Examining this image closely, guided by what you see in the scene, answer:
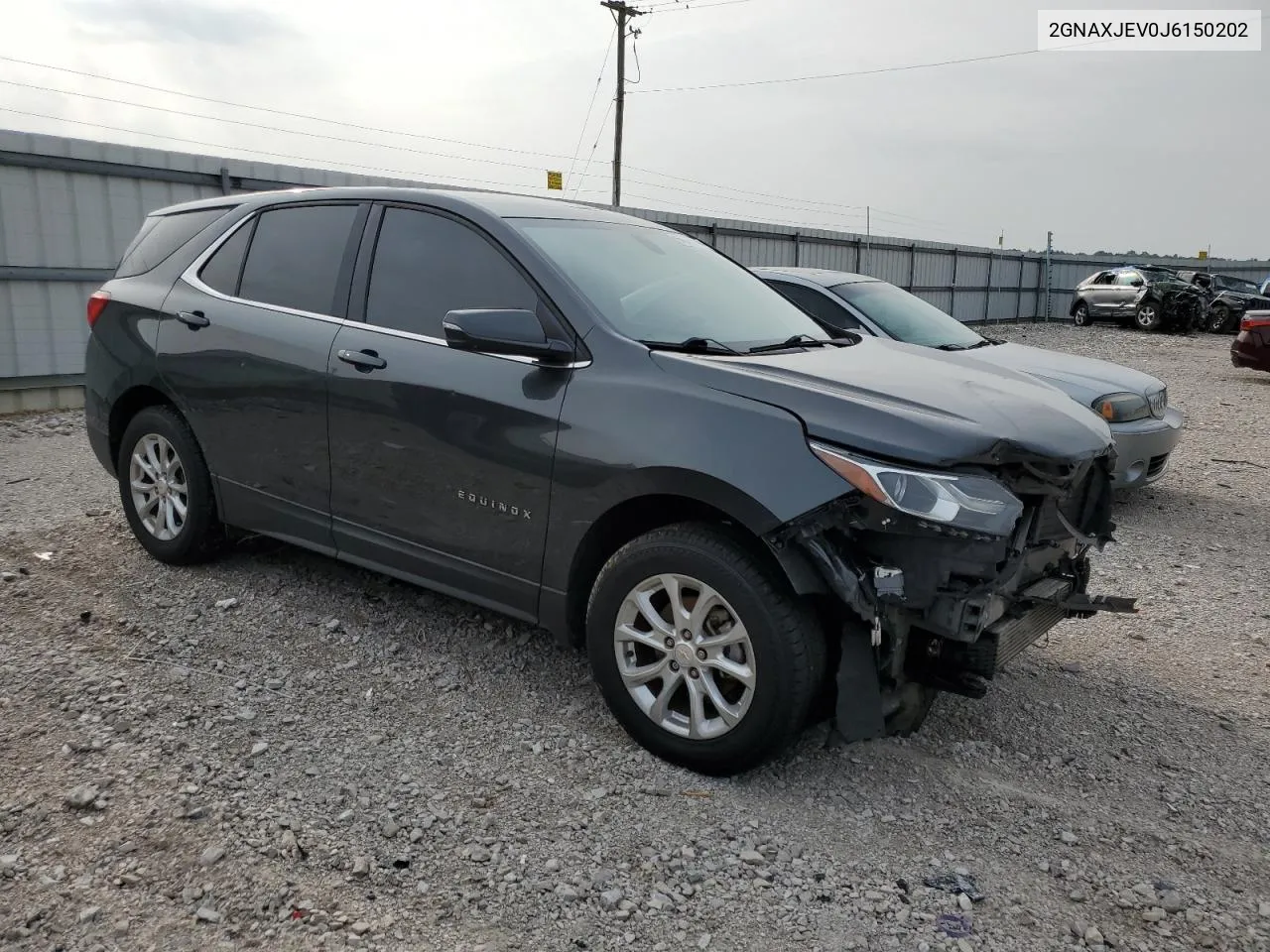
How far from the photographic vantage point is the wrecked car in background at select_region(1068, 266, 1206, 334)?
81.6ft

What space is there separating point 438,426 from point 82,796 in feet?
5.27

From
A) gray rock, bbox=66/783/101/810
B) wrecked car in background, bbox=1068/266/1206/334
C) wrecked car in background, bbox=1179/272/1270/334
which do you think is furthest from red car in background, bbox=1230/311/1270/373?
gray rock, bbox=66/783/101/810

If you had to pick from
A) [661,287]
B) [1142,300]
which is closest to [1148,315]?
[1142,300]

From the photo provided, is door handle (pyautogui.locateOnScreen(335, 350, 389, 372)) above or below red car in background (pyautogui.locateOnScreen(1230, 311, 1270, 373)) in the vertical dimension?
above

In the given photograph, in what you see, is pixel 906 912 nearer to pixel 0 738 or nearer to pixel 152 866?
pixel 152 866

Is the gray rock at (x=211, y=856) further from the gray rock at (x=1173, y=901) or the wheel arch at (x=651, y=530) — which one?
the gray rock at (x=1173, y=901)

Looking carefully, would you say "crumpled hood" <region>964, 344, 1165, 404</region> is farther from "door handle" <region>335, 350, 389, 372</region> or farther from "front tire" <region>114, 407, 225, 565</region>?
"front tire" <region>114, 407, 225, 565</region>

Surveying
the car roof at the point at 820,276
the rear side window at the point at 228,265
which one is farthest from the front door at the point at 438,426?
the car roof at the point at 820,276

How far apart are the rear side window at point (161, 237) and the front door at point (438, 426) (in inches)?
50.5

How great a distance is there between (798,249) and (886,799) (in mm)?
19536

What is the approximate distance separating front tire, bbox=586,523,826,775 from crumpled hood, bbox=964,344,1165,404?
3.97 metres

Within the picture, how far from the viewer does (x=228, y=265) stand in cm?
457

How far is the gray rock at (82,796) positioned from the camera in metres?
2.90

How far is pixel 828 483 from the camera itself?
2875 millimetres
